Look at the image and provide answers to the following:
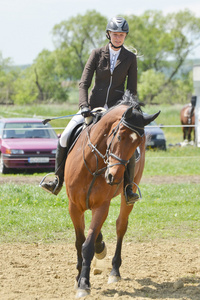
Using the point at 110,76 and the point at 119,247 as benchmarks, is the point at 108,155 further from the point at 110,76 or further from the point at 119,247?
the point at 119,247

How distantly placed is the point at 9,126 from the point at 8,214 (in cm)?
780

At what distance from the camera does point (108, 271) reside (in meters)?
6.68

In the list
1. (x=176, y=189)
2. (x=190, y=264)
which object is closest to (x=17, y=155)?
(x=176, y=189)

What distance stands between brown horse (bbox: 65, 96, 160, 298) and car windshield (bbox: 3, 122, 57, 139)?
10.4 meters

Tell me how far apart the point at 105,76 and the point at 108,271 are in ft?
8.74

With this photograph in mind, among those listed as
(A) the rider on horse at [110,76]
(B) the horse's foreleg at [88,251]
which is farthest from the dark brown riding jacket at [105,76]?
(B) the horse's foreleg at [88,251]

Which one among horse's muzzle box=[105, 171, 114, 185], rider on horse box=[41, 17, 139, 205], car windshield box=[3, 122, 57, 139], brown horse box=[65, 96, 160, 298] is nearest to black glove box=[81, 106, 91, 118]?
rider on horse box=[41, 17, 139, 205]

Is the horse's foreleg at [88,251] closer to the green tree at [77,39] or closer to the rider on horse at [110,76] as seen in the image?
the rider on horse at [110,76]

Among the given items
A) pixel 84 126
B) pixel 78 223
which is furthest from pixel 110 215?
pixel 84 126

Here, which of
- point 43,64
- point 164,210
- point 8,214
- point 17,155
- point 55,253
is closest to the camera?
point 55,253

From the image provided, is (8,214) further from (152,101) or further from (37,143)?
(152,101)

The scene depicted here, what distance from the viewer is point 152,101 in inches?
2258

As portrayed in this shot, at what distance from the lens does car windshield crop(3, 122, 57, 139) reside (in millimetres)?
16328

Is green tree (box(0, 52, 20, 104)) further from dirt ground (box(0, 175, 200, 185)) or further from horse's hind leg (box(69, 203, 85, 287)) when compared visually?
horse's hind leg (box(69, 203, 85, 287))
